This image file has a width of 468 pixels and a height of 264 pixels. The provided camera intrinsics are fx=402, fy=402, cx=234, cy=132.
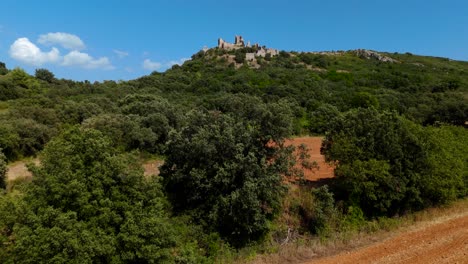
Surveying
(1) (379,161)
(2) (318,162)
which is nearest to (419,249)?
(1) (379,161)

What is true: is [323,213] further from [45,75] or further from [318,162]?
[45,75]

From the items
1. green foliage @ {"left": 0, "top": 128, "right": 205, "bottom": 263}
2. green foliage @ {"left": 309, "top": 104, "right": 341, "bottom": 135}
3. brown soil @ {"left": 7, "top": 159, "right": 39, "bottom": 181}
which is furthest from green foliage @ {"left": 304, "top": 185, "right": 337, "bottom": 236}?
green foliage @ {"left": 309, "top": 104, "right": 341, "bottom": 135}

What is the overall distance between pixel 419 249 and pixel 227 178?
7356 millimetres

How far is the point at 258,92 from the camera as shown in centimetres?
Result: 5206

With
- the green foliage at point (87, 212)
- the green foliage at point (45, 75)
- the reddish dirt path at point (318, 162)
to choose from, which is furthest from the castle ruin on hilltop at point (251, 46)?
the green foliage at point (87, 212)

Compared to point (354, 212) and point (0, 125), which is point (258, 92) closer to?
point (0, 125)

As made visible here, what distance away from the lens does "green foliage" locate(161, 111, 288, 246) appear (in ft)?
49.5

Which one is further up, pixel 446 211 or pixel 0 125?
pixel 0 125

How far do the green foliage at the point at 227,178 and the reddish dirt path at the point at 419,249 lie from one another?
9.37 ft

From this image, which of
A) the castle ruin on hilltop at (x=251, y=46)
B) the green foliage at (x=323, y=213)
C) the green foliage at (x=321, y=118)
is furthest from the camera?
the castle ruin on hilltop at (x=251, y=46)

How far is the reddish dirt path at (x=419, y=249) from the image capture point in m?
13.5

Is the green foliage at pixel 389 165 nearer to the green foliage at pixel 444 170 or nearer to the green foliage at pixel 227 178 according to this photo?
the green foliage at pixel 444 170

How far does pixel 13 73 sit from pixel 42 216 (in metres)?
52.2

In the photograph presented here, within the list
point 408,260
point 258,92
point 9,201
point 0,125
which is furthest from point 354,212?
point 258,92
